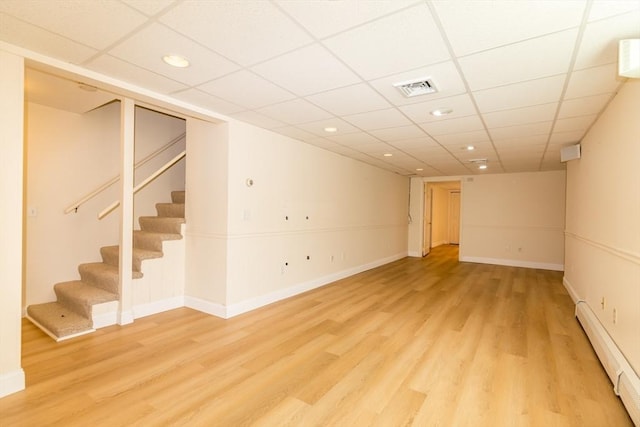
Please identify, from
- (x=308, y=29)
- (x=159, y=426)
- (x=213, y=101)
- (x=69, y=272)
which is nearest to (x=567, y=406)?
(x=159, y=426)

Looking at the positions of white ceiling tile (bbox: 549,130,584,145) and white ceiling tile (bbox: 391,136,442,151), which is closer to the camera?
white ceiling tile (bbox: 549,130,584,145)

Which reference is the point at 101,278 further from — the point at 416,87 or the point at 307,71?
the point at 416,87

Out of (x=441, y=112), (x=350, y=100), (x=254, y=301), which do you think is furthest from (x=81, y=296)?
(x=441, y=112)

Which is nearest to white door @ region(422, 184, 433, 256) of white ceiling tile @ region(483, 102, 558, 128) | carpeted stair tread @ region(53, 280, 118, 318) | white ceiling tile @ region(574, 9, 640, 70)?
white ceiling tile @ region(483, 102, 558, 128)

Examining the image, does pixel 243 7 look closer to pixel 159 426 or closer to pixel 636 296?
pixel 159 426

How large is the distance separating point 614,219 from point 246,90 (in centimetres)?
350

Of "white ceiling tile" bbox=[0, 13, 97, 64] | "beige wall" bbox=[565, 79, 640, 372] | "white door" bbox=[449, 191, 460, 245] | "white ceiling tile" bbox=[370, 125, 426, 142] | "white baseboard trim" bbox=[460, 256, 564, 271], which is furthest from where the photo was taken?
"white door" bbox=[449, 191, 460, 245]

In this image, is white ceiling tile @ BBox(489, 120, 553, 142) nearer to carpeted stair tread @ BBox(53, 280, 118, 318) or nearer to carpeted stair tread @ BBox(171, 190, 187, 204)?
carpeted stair tread @ BBox(171, 190, 187, 204)

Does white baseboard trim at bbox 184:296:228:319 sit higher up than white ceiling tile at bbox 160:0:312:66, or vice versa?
white ceiling tile at bbox 160:0:312:66

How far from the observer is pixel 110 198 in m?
4.52

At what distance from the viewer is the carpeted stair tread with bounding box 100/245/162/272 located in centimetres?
379

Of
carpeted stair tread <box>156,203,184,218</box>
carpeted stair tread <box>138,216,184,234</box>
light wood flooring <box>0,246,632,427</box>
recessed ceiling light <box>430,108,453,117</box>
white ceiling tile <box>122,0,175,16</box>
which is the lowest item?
light wood flooring <box>0,246,632,427</box>

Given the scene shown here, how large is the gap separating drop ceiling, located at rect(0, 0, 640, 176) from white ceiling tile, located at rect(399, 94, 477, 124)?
2 centimetres

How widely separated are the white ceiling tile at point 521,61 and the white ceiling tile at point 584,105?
0.83m
